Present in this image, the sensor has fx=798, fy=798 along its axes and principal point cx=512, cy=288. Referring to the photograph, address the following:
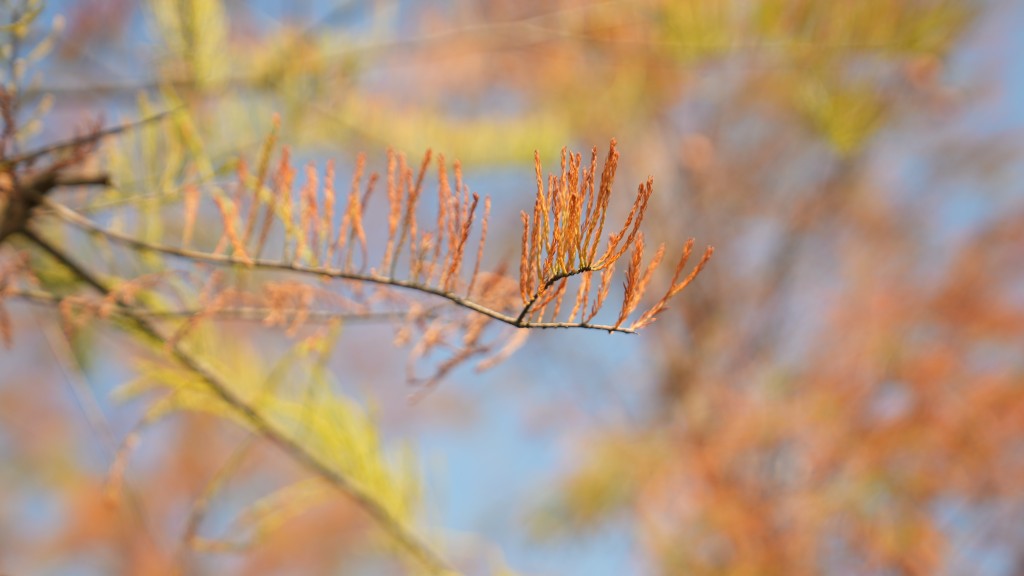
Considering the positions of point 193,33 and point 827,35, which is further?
point 827,35

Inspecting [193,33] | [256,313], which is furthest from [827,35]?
[256,313]

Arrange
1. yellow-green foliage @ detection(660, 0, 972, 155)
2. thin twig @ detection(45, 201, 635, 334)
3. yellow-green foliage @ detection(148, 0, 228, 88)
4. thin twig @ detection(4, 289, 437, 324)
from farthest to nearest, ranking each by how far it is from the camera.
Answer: yellow-green foliage @ detection(660, 0, 972, 155) < yellow-green foliage @ detection(148, 0, 228, 88) < thin twig @ detection(4, 289, 437, 324) < thin twig @ detection(45, 201, 635, 334)

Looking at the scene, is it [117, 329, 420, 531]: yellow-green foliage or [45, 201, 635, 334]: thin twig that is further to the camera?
[117, 329, 420, 531]: yellow-green foliage

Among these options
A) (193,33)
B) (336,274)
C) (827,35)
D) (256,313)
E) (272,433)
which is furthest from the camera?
(827,35)

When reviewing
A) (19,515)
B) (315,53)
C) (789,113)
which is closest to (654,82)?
(789,113)

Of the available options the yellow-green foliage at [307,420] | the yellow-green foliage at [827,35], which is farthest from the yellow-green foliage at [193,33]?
the yellow-green foliage at [827,35]

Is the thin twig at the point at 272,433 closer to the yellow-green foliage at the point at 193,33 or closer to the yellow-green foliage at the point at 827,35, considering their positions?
the yellow-green foliage at the point at 193,33

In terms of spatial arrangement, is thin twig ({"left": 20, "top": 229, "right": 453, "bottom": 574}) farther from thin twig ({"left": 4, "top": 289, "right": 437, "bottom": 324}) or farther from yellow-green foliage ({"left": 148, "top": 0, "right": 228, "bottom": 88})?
yellow-green foliage ({"left": 148, "top": 0, "right": 228, "bottom": 88})

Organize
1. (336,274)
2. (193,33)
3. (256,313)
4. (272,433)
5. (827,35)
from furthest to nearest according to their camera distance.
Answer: (827,35) < (193,33) < (272,433) < (256,313) < (336,274)

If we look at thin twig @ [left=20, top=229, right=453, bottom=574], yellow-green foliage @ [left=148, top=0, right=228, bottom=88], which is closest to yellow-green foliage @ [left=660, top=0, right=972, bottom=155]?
yellow-green foliage @ [left=148, top=0, right=228, bottom=88]

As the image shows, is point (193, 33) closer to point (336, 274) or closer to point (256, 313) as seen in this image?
point (256, 313)

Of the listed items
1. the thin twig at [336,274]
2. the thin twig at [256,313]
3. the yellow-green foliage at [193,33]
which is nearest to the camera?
the thin twig at [336,274]

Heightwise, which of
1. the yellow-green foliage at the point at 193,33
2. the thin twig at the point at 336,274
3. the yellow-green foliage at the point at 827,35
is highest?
the yellow-green foliage at the point at 827,35

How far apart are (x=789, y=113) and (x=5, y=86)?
108 inches
